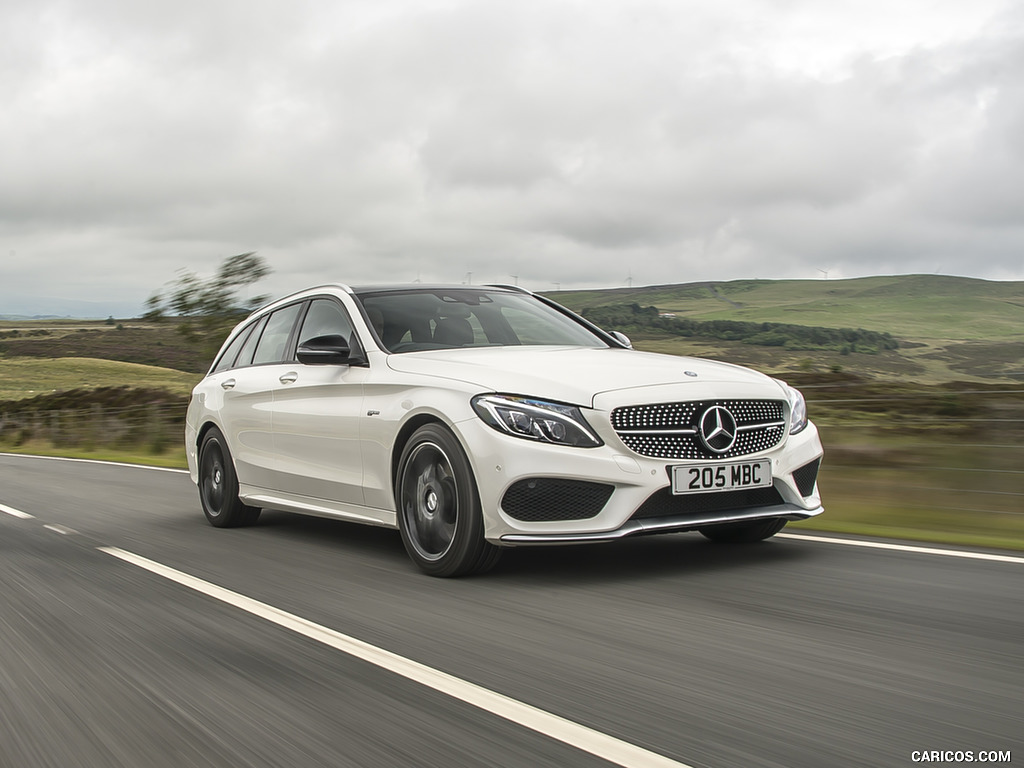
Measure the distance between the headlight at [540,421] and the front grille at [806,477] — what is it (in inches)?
48.9

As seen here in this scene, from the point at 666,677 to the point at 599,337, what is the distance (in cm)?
385

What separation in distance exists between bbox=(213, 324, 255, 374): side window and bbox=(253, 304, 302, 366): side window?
0.45 m

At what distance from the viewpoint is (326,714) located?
3395 mm

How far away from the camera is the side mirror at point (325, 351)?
6.29 m

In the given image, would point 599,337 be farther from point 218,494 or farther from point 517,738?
point 517,738

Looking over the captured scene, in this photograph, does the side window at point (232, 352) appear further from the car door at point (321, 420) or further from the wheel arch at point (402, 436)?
the wheel arch at point (402, 436)

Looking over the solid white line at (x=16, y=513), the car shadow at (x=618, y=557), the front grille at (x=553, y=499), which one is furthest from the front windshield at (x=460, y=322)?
the solid white line at (x=16, y=513)

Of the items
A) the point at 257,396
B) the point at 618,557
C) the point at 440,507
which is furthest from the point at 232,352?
the point at 618,557

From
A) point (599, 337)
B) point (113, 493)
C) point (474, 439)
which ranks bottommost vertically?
point (113, 493)

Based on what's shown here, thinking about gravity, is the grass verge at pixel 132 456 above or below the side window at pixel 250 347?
below

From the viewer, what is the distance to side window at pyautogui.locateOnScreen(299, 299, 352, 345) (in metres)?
6.89

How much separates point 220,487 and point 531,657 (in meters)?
4.91

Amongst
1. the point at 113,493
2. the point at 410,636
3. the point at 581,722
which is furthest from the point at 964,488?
the point at 113,493

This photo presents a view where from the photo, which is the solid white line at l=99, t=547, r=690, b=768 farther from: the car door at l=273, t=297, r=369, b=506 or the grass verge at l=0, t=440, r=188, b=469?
the grass verge at l=0, t=440, r=188, b=469
